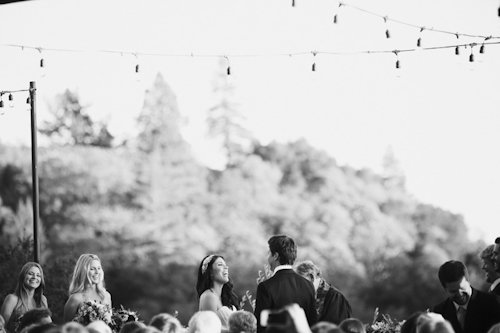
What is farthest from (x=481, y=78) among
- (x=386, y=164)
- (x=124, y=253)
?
(x=124, y=253)

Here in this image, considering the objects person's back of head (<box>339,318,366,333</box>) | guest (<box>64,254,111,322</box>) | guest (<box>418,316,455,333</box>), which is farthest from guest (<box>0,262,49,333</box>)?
guest (<box>418,316,455,333</box>)

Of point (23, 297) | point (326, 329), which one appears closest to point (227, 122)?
point (23, 297)

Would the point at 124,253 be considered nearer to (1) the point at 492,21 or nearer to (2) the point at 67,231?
(2) the point at 67,231

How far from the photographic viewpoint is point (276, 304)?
4590 mm

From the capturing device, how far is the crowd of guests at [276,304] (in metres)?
3.63

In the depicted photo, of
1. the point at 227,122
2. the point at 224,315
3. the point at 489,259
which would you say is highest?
the point at 227,122

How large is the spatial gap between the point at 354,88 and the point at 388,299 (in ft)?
12.1

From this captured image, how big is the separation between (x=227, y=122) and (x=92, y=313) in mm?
9192

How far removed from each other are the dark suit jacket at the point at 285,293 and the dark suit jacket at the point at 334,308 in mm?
561

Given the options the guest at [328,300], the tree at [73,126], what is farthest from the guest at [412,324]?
the tree at [73,126]

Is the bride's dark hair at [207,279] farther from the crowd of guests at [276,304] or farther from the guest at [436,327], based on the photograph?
the guest at [436,327]

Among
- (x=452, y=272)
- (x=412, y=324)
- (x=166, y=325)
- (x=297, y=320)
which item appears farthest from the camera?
(x=166, y=325)

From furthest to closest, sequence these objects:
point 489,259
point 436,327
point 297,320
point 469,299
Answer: point 489,259, point 469,299, point 436,327, point 297,320

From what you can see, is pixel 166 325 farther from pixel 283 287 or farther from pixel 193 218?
pixel 193 218
